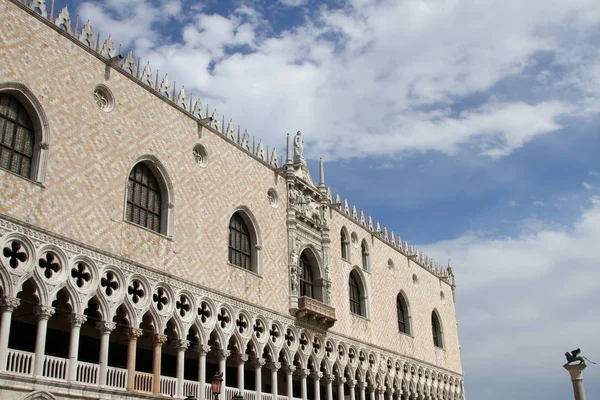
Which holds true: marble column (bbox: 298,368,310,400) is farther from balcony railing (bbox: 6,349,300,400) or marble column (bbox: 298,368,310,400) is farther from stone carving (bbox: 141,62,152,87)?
stone carving (bbox: 141,62,152,87)

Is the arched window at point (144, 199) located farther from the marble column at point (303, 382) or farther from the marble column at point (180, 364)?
the marble column at point (303, 382)

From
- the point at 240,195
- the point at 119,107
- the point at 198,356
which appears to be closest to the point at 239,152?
the point at 240,195

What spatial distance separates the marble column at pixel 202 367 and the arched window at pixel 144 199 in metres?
3.28

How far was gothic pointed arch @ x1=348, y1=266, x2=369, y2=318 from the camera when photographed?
90.0 feet

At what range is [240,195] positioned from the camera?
2150 cm

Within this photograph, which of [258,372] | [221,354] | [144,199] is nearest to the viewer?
[144,199]

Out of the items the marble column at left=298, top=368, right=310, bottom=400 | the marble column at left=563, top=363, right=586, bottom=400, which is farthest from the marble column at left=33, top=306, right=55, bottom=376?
the marble column at left=563, top=363, right=586, bottom=400

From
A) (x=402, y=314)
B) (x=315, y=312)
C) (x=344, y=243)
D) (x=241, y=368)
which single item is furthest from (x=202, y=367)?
(x=402, y=314)

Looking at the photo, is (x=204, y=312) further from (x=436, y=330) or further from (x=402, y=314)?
(x=436, y=330)

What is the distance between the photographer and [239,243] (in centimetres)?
2128

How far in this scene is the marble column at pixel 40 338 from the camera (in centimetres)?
1384

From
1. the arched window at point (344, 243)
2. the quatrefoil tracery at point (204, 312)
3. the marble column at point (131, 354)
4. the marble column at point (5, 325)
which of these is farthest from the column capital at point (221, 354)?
→ the arched window at point (344, 243)

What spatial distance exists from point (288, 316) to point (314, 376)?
2.45m

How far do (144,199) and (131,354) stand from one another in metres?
4.01
